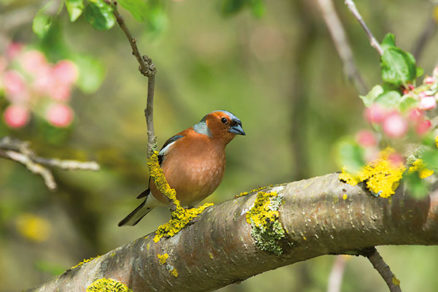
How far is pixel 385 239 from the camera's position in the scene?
2.39m

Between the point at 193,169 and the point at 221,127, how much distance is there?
2.16 ft

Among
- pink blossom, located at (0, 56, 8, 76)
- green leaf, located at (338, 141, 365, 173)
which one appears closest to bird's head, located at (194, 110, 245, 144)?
pink blossom, located at (0, 56, 8, 76)

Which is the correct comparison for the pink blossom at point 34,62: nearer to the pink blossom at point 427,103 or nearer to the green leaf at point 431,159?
the pink blossom at point 427,103

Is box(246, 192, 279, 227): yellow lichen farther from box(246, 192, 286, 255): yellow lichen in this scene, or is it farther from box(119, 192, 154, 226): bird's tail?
box(119, 192, 154, 226): bird's tail

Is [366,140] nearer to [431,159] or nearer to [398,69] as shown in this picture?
[398,69]

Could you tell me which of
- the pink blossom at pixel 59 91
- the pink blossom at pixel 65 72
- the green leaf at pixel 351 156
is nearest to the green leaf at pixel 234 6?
the pink blossom at pixel 65 72

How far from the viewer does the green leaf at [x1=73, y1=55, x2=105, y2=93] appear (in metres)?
4.36

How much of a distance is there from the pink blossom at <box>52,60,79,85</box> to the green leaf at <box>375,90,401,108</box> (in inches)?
95.6

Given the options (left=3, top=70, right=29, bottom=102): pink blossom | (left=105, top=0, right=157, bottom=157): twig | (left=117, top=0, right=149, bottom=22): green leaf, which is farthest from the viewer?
(left=3, top=70, right=29, bottom=102): pink blossom

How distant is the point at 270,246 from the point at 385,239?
563mm

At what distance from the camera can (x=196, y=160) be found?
469cm

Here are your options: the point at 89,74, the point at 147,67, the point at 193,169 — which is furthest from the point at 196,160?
the point at 147,67

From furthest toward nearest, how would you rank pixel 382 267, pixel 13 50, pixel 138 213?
pixel 138 213
pixel 13 50
pixel 382 267

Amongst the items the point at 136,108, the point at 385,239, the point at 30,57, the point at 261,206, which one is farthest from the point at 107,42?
the point at 385,239
